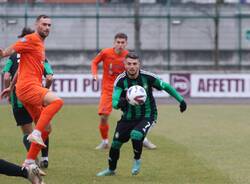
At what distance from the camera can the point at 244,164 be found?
1267 cm

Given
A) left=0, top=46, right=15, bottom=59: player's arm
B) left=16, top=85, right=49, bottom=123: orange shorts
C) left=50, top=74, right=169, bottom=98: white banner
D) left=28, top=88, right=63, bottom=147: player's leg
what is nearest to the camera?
left=0, top=46, right=15, bottom=59: player's arm

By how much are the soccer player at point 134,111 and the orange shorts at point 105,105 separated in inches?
148

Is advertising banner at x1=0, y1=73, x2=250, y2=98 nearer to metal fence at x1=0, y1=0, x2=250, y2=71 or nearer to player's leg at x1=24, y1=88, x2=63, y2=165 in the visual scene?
metal fence at x1=0, y1=0, x2=250, y2=71

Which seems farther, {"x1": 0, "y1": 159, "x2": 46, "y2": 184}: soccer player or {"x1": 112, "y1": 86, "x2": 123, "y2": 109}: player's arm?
{"x1": 112, "y1": 86, "x2": 123, "y2": 109}: player's arm

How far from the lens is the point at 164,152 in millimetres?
14359

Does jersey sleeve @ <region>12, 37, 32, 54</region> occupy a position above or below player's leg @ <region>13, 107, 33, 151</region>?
above

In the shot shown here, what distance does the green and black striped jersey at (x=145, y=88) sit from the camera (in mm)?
11398

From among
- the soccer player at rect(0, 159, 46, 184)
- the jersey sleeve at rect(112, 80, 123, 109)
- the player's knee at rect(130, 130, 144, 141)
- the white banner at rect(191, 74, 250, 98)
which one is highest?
the jersey sleeve at rect(112, 80, 123, 109)

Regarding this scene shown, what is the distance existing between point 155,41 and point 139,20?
1.89 m

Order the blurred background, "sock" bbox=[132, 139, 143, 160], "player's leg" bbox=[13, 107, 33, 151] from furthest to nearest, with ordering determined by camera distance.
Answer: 1. the blurred background
2. "player's leg" bbox=[13, 107, 33, 151]
3. "sock" bbox=[132, 139, 143, 160]

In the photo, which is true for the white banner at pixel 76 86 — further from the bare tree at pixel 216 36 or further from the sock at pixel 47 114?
the sock at pixel 47 114

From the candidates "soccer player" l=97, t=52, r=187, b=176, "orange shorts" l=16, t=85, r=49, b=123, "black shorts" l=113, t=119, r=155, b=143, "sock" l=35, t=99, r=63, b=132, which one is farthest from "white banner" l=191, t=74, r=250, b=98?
"sock" l=35, t=99, r=63, b=132

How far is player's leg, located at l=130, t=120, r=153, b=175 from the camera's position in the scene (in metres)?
11.2

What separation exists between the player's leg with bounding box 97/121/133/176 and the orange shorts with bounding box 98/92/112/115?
382cm
